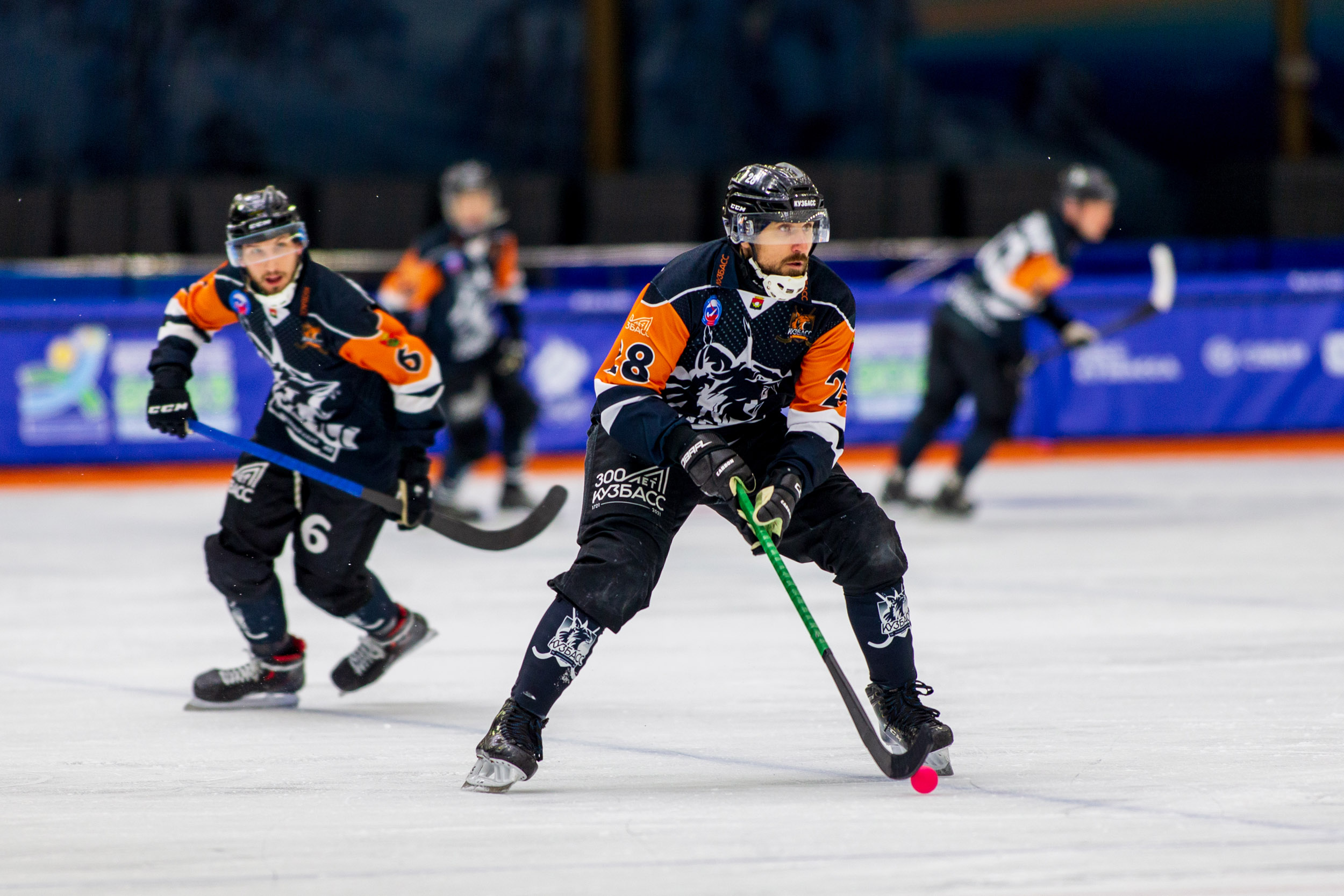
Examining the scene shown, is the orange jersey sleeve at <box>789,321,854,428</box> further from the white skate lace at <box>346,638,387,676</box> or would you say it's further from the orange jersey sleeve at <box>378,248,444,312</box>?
the orange jersey sleeve at <box>378,248,444,312</box>

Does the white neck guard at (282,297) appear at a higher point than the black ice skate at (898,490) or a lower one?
higher

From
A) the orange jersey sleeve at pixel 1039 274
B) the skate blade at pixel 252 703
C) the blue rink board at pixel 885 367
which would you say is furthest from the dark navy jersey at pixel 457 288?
the skate blade at pixel 252 703

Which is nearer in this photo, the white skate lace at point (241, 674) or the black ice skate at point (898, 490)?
the white skate lace at point (241, 674)

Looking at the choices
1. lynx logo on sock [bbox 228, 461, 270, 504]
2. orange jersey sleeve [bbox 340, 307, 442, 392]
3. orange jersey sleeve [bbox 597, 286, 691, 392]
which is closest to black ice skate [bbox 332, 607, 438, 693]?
Answer: lynx logo on sock [bbox 228, 461, 270, 504]

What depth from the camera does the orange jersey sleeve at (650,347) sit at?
11.7ft

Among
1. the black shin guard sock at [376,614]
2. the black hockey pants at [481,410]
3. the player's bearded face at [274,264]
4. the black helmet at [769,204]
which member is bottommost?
the black hockey pants at [481,410]

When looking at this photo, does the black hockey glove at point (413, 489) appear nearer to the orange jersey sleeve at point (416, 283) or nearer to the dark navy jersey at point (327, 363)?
the dark navy jersey at point (327, 363)

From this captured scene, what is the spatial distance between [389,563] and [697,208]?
24.3ft

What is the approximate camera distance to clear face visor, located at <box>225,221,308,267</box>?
4.25 m

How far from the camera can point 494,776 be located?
352 cm

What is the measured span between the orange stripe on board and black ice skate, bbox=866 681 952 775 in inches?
255

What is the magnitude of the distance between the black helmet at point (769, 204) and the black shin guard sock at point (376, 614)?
5.36 feet

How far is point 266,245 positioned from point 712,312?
1.34 m

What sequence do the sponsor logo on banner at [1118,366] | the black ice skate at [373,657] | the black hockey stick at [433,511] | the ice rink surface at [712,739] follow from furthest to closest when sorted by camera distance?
1. the sponsor logo on banner at [1118,366]
2. the black ice skate at [373,657]
3. the black hockey stick at [433,511]
4. the ice rink surface at [712,739]
